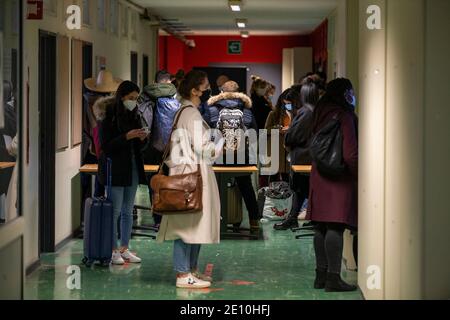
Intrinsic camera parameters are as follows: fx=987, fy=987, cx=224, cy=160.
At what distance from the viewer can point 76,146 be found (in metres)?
10.1

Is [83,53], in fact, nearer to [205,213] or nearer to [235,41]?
[205,213]

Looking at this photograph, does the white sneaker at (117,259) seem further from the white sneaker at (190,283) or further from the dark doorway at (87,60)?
the dark doorway at (87,60)

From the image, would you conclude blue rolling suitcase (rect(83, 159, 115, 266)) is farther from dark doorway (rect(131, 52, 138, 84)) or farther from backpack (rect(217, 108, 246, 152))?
dark doorway (rect(131, 52, 138, 84))

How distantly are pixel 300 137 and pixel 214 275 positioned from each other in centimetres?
233

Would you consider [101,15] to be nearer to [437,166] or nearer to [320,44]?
[437,166]

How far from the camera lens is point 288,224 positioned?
34.8 feet

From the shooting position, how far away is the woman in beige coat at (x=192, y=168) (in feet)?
22.7

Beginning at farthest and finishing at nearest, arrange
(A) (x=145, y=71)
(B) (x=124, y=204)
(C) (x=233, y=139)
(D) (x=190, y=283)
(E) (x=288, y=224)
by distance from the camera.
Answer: (A) (x=145, y=71) < (E) (x=288, y=224) < (C) (x=233, y=139) < (B) (x=124, y=204) < (D) (x=190, y=283)

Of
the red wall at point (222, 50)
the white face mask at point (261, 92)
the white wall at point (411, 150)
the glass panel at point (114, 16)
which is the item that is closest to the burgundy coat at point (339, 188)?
the white wall at point (411, 150)

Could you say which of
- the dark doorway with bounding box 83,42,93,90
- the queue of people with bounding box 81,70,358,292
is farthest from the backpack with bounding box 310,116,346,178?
the dark doorway with bounding box 83,42,93,90

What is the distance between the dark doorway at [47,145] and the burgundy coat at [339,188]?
293 centimetres

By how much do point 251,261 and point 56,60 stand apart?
8.33 ft

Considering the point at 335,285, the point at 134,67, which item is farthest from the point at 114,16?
the point at 335,285

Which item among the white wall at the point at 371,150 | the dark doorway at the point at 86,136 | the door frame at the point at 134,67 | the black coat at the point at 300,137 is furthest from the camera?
the door frame at the point at 134,67
